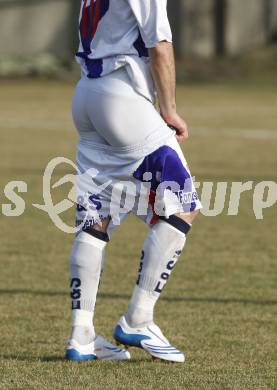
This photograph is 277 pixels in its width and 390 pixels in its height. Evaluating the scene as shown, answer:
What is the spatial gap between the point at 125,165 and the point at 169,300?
217 centimetres

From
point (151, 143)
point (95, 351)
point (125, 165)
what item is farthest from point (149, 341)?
point (151, 143)

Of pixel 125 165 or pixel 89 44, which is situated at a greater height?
pixel 89 44

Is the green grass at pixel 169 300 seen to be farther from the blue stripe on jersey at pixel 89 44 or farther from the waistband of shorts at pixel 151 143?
the blue stripe on jersey at pixel 89 44

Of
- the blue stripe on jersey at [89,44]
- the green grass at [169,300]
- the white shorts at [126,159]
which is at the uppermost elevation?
the blue stripe on jersey at [89,44]

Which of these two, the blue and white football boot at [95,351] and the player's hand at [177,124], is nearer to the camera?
the player's hand at [177,124]

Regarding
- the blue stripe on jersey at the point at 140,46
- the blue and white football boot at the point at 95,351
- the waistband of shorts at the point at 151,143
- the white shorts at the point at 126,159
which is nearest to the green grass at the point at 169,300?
the blue and white football boot at the point at 95,351

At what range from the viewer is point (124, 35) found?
18.0 feet

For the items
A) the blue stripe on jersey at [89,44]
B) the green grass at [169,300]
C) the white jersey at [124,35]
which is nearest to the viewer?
the white jersey at [124,35]

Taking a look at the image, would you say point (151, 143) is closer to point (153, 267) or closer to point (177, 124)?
point (177, 124)

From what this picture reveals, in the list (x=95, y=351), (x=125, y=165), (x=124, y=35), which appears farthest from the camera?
(x=95, y=351)

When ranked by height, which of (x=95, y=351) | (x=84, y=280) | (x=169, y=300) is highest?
(x=84, y=280)

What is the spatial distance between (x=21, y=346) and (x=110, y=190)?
3.47 ft

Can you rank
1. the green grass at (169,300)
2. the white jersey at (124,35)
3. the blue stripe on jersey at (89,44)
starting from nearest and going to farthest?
the white jersey at (124,35) → the green grass at (169,300) → the blue stripe on jersey at (89,44)

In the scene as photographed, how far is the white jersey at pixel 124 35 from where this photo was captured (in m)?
5.32
